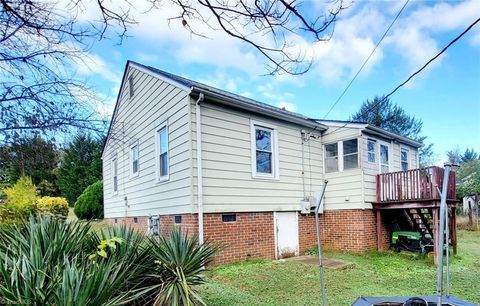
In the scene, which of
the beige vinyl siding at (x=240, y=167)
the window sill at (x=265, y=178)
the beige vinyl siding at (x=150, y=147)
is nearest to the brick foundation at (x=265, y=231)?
the beige vinyl siding at (x=240, y=167)

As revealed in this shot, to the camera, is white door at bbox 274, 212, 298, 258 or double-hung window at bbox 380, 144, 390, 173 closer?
white door at bbox 274, 212, 298, 258

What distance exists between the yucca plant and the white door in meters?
5.44

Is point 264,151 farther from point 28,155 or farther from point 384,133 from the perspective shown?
point 28,155

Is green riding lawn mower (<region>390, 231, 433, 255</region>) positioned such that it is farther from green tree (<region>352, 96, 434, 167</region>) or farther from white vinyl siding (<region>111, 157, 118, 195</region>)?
green tree (<region>352, 96, 434, 167</region>)

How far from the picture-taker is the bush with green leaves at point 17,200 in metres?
7.66

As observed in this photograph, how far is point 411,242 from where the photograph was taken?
10.8 meters

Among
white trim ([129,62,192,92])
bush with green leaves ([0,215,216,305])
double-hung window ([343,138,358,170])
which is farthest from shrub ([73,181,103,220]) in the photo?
bush with green leaves ([0,215,216,305])

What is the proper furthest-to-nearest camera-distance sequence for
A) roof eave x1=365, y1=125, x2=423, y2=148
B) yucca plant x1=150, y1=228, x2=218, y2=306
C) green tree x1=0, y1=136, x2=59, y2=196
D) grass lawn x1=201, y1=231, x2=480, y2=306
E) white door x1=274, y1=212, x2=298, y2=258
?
1. roof eave x1=365, y1=125, x2=423, y2=148
2. white door x1=274, y1=212, x2=298, y2=258
3. grass lawn x1=201, y1=231, x2=480, y2=306
4. green tree x1=0, y1=136, x2=59, y2=196
5. yucca plant x1=150, y1=228, x2=218, y2=306

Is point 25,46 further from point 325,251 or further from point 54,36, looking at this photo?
point 325,251

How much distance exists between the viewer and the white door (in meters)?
9.91

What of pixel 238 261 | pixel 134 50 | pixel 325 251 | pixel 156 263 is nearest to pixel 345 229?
pixel 325 251

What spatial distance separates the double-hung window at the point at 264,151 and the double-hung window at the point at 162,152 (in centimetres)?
254

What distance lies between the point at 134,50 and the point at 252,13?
2.33m

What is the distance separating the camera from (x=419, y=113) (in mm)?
32344
